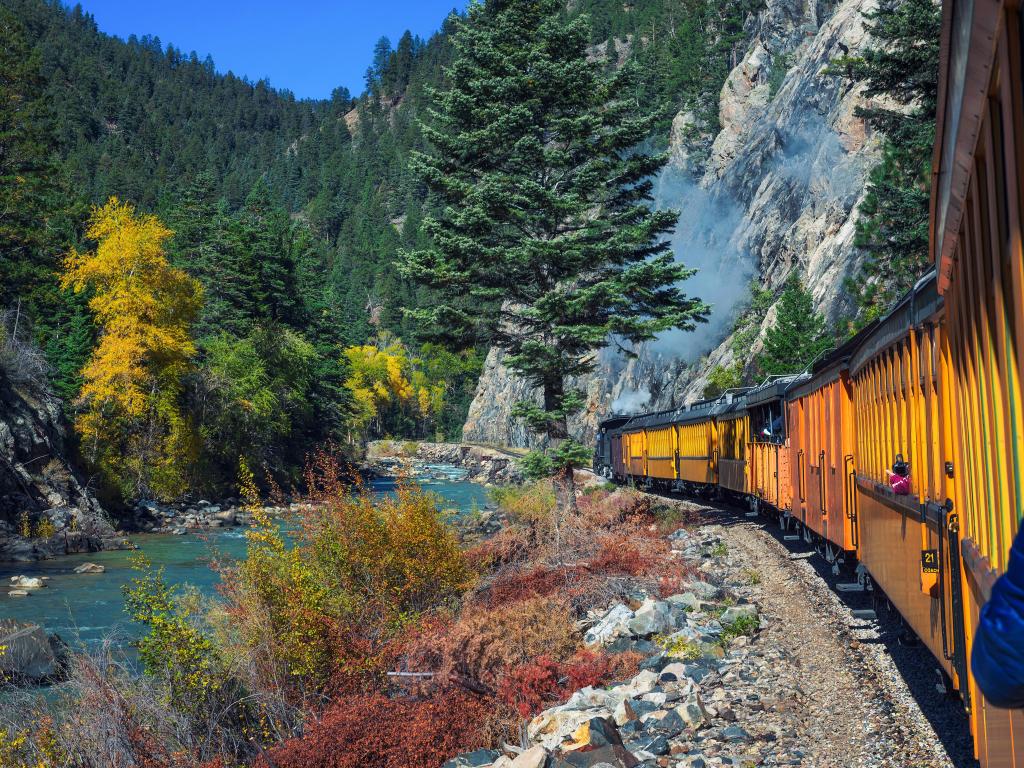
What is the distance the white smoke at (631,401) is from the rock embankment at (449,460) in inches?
361

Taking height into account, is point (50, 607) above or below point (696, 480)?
below

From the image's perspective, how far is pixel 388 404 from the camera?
120 m

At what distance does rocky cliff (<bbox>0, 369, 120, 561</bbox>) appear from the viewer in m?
29.2

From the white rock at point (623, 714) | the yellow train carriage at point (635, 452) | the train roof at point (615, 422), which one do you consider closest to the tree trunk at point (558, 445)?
the white rock at point (623, 714)

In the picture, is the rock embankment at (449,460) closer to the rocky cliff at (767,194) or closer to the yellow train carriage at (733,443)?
the rocky cliff at (767,194)

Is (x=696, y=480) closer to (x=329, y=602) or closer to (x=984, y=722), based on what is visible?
(x=329, y=602)

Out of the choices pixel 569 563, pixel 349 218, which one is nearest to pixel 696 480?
pixel 569 563

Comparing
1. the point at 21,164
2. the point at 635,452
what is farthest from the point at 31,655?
the point at 21,164

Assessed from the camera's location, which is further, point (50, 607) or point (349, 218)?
point (349, 218)

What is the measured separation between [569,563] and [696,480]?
12.8m

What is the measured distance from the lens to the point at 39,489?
3341cm

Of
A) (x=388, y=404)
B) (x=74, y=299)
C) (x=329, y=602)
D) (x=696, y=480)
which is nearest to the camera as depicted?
(x=329, y=602)

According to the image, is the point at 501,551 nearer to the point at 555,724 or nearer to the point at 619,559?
the point at 619,559

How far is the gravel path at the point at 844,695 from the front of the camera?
665 centimetres
